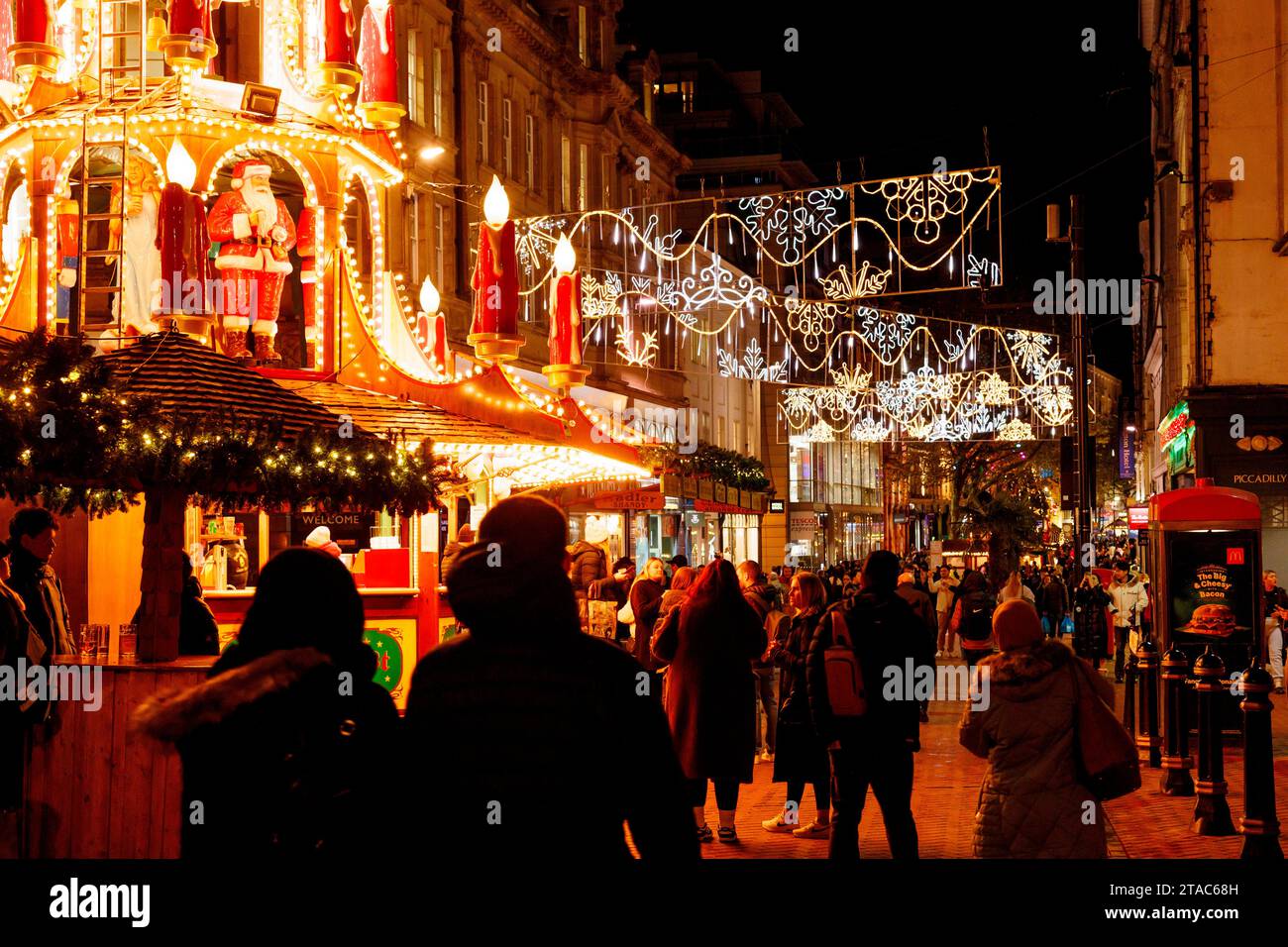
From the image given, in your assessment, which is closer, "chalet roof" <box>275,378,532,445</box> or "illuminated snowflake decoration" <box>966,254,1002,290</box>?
"chalet roof" <box>275,378,532,445</box>

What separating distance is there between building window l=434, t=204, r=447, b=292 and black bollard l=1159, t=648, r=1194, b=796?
63.6 ft

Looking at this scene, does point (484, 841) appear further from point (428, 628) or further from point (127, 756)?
point (428, 628)

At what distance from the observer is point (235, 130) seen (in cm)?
1354

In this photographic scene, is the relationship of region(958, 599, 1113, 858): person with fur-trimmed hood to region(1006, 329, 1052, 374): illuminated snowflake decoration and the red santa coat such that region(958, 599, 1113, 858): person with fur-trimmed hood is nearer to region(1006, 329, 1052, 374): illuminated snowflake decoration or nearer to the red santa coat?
the red santa coat

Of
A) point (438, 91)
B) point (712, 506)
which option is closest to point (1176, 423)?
point (712, 506)

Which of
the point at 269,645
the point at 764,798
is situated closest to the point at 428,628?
the point at 764,798

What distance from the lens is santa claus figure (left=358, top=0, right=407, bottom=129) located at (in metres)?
13.5

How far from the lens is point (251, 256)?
13.2 metres

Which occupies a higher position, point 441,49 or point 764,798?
point 441,49

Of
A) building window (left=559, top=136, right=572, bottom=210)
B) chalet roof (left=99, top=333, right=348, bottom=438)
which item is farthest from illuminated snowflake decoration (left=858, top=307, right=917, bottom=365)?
chalet roof (left=99, top=333, right=348, bottom=438)

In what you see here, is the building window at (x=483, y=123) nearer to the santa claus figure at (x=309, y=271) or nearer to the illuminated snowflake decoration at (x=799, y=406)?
the illuminated snowflake decoration at (x=799, y=406)

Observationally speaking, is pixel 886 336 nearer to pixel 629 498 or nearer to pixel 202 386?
pixel 629 498

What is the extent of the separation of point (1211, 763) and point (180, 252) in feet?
27.1

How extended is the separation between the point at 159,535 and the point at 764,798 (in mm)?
5559
